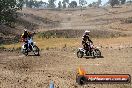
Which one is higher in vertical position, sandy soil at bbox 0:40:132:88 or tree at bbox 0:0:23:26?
tree at bbox 0:0:23:26

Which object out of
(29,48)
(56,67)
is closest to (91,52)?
(29,48)

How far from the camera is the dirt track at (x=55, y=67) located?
1775cm

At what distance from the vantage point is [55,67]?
2297 centimetres

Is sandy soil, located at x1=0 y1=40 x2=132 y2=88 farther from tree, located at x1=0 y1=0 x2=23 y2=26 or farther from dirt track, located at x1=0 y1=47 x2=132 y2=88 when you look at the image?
tree, located at x1=0 y1=0 x2=23 y2=26

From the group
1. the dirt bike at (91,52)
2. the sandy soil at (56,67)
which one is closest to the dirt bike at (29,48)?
the sandy soil at (56,67)

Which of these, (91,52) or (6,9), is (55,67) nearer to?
(91,52)

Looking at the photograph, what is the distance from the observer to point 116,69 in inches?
870

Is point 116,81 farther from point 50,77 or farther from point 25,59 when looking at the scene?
point 25,59

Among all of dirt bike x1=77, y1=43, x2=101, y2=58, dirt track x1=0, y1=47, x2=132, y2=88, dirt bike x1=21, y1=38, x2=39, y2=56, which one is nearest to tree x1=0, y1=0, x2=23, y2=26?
dirt track x1=0, y1=47, x2=132, y2=88

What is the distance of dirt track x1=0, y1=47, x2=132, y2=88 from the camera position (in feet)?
58.2

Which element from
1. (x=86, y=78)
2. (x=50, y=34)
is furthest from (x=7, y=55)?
(x=50, y=34)

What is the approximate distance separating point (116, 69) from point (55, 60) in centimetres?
545

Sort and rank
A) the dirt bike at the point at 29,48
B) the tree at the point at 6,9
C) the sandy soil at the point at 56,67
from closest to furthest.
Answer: the sandy soil at the point at 56,67 → the dirt bike at the point at 29,48 → the tree at the point at 6,9

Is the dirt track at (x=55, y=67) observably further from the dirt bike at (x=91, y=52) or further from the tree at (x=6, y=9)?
the tree at (x=6, y=9)
